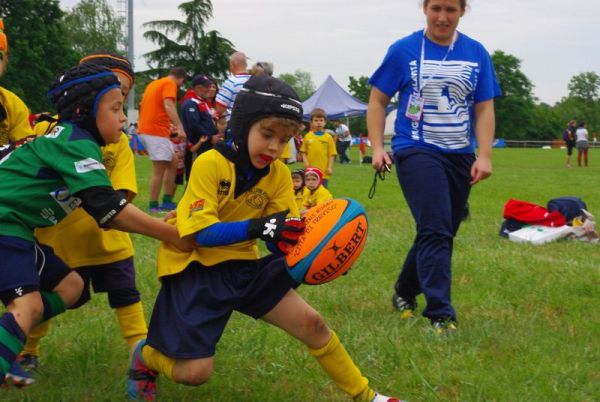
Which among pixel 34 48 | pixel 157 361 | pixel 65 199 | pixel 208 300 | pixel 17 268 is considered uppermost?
pixel 34 48

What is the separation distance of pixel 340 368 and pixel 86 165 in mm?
1359

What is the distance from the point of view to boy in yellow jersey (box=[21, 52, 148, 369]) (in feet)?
13.0

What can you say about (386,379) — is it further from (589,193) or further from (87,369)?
(589,193)

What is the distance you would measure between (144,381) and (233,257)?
2.35ft

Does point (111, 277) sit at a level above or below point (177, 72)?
below

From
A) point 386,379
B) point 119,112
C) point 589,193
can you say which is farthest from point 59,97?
point 589,193

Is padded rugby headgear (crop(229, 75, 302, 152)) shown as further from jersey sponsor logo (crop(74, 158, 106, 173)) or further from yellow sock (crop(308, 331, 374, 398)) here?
Answer: yellow sock (crop(308, 331, 374, 398))

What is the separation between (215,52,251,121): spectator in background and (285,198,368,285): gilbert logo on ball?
18.8 feet

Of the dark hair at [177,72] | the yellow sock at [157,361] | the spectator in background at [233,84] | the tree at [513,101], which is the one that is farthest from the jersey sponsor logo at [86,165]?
the tree at [513,101]

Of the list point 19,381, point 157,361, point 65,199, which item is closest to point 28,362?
point 19,381

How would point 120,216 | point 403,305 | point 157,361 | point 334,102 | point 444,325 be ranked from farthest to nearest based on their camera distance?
→ point 334,102 → point 403,305 → point 444,325 → point 157,361 → point 120,216

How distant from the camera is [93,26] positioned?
78312mm

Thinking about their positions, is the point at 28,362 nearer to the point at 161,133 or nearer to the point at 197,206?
the point at 197,206

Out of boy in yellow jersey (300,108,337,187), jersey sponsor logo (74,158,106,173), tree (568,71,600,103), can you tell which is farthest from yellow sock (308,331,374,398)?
tree (568,71,600,103)
